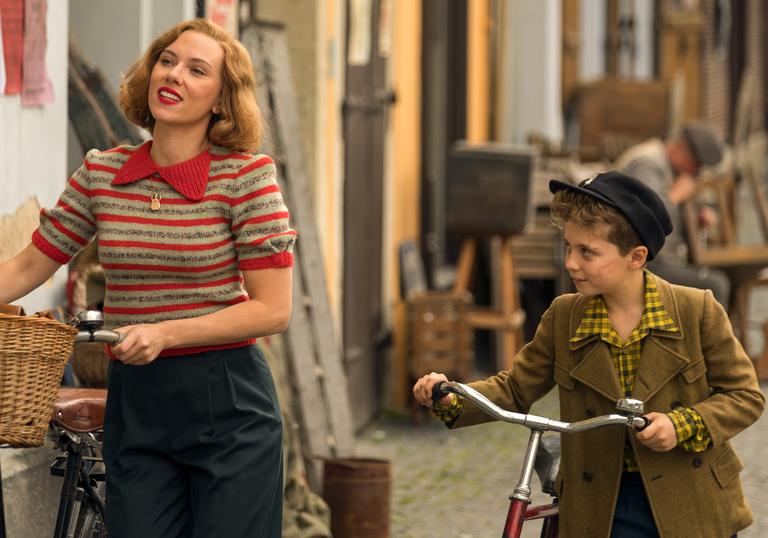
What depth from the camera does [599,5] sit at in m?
20.1

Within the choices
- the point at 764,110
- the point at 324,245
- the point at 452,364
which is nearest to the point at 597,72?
the point at 764,110

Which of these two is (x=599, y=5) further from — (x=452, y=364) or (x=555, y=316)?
(x=555, y=316)

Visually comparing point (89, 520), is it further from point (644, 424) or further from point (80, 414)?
point (644, 424)

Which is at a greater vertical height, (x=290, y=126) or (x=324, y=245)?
(x=290, y=126)

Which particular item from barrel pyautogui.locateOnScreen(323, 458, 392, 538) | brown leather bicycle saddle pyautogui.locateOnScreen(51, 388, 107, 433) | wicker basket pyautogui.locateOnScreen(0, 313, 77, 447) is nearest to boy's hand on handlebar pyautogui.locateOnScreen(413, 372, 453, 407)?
wicker basket pyautogui.locateOnScreen(0, 313, 77, 447)

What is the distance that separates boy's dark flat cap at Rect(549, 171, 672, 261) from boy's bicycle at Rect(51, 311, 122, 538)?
1.28m

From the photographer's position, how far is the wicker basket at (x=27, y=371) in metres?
3.27

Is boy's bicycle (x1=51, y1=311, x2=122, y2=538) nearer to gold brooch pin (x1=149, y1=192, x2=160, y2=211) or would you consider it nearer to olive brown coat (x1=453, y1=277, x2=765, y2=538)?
gold brooch pin (x1=149, y1=192, x2=160, y2=211)

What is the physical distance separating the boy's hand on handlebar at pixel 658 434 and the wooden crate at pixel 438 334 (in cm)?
613

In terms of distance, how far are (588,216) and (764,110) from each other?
26200 millimetres

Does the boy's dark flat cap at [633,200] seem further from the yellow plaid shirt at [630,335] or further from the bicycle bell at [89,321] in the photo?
the bicycle bell at [89,321]

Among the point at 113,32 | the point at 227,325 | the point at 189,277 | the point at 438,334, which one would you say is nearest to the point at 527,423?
the point at 227,325

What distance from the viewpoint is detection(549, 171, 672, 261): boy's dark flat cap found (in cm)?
359

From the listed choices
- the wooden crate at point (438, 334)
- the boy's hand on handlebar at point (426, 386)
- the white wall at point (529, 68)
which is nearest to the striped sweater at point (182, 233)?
the boy's hand on handlebar at point (426, 386)
